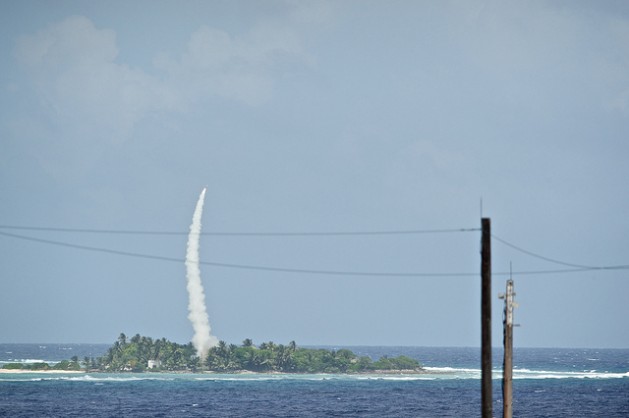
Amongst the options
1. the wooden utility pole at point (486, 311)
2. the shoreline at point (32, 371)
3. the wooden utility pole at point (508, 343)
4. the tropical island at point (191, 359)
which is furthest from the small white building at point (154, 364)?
the wooden utility pole at point (486, 311)

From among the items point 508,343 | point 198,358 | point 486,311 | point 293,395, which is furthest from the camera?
point 198,358

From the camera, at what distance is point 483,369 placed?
114ft

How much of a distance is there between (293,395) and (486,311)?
107076 millimetres

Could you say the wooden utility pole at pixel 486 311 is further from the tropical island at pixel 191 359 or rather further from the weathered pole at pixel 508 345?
the tropical island at pixel 191 359

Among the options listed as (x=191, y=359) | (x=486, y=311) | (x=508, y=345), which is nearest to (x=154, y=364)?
(x=191, y=359)

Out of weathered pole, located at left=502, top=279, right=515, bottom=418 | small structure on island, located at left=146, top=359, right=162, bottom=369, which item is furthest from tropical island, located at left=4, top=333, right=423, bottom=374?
weathered pole, located at left=502, top=279, right=515, bottom=418

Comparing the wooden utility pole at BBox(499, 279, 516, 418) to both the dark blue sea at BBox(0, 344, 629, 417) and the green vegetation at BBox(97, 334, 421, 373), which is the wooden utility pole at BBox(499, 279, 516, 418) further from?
the green vegetation at BBox(97, 334, 421, 373)

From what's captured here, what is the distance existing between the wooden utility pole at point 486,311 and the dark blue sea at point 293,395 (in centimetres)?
7220

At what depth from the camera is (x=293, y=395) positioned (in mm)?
139125

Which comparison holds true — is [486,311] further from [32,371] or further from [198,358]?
[32,371]

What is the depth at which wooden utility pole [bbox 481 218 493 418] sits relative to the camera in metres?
34.2

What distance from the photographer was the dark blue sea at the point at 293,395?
110 m

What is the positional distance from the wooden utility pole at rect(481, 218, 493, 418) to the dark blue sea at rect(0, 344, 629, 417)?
72.2 metres

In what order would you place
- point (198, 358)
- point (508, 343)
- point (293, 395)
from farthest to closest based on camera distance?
1. point (198, 358)
2. point (293, 395)
3. point (508, 343)
